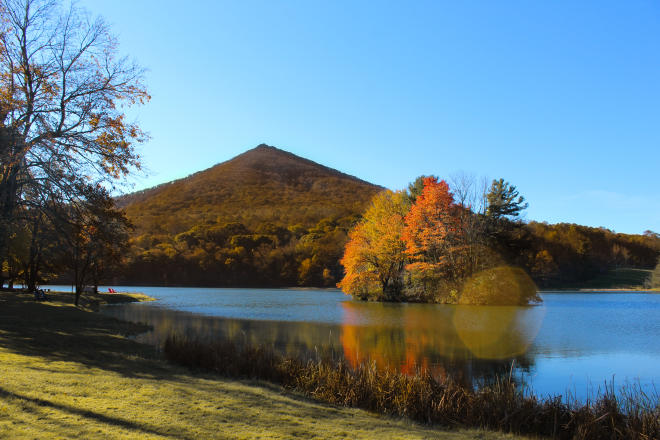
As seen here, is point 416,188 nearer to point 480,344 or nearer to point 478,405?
point 480,344

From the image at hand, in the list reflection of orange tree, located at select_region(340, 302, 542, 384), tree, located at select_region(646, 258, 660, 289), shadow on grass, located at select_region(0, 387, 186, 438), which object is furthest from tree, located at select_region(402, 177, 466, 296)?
tree, located at select_region(646, 258, 660, 289)

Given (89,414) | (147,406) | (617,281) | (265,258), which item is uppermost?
(265,258)

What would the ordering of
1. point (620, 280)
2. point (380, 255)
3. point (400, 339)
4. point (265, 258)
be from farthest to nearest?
point (620, 280)
point (265, 258)
point (380, 255)
point (400, 339)

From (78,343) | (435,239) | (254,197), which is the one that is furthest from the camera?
(254,197)

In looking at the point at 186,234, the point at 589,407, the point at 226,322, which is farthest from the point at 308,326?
the point at 186,234

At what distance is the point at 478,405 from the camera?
8055 millimetres

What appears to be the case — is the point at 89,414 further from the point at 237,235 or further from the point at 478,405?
the point at 237,235

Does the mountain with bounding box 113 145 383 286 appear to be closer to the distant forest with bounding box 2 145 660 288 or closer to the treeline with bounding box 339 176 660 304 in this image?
the distant forest with bounding box 2 145 660 288

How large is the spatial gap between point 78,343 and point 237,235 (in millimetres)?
93413

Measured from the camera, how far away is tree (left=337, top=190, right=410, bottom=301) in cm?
4966

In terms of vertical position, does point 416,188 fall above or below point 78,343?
above

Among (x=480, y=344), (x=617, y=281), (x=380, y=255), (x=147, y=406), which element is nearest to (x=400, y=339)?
(x=480, y=344)

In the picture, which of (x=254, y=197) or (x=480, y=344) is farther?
(x=254, y=197)

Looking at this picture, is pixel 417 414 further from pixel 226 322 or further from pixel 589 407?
pixel 226 322
